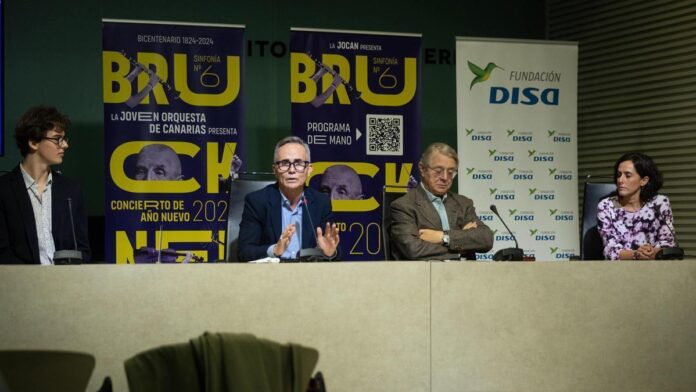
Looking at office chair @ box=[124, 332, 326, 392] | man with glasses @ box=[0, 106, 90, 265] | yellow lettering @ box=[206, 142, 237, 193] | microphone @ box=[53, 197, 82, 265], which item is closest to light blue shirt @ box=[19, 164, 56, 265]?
man with glasses @ box=[0, 106, 90, 265]

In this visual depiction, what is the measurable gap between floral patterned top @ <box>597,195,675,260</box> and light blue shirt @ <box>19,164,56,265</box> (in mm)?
2806

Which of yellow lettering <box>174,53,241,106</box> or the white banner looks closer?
yellow lettering <box>174,53,241,106</box>

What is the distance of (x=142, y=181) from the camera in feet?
20.2

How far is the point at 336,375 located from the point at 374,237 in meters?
3.52

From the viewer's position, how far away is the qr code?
6570 mm

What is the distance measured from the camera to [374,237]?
6742 millimetres

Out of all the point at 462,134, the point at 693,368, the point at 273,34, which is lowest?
the point at 693,368

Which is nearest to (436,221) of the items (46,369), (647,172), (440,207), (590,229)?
(440,207)

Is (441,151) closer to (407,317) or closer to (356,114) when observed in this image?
(407,317)

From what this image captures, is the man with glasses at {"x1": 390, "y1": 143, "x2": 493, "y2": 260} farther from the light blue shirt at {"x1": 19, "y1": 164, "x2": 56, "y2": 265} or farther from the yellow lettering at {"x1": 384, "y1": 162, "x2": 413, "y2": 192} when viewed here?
the yellow lettering at {"x1": 384, "y1": 162, "x2": 413, "y2": 192}

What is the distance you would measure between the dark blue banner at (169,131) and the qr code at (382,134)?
93 cm

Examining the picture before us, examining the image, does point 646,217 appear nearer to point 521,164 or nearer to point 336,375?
point 521,164

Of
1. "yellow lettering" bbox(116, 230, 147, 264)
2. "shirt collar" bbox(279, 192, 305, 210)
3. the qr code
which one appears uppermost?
the qr code

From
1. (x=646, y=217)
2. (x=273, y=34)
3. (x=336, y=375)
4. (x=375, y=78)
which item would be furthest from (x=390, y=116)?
(x=336, y=375)
